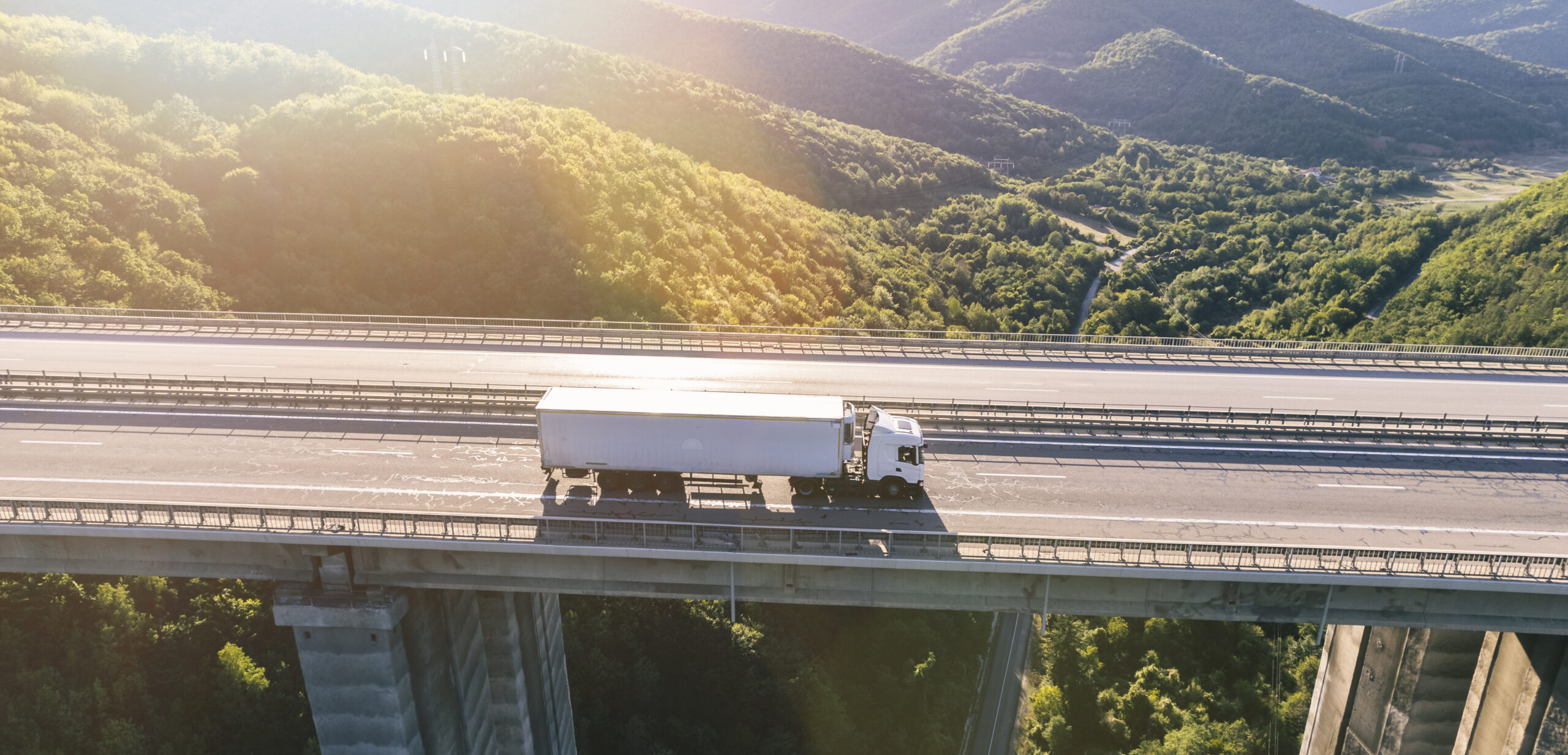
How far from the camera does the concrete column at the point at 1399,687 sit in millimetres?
24750

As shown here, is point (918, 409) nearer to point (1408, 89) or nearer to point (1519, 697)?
point (1519, 697)

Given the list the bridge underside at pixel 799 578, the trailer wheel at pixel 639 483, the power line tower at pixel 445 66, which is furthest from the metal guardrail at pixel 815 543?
the power line tower at pixel 445 66

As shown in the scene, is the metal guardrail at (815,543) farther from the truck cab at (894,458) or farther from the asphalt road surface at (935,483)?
the truck cab at (894,458)

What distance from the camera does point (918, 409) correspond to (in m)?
31.9

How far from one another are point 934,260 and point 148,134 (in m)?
82.5

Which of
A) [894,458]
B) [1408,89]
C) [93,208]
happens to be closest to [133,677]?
[894,458]

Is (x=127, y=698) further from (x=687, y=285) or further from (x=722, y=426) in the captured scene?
(x=687, y=285)

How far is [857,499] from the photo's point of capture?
25.6m

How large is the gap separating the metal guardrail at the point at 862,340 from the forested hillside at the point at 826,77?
107229mm

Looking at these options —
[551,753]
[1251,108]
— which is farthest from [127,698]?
[1251,108]

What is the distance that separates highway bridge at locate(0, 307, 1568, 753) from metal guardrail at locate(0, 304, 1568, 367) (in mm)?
4703

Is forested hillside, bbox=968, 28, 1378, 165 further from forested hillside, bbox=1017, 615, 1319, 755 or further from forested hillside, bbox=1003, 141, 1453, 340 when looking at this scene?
forested hillside, bbox=1017, 615, 1319, 755

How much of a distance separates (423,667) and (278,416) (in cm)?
1398

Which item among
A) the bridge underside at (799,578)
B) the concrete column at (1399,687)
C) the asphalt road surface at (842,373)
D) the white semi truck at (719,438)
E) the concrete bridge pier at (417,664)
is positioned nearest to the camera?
the bridge underside at (799,578)
